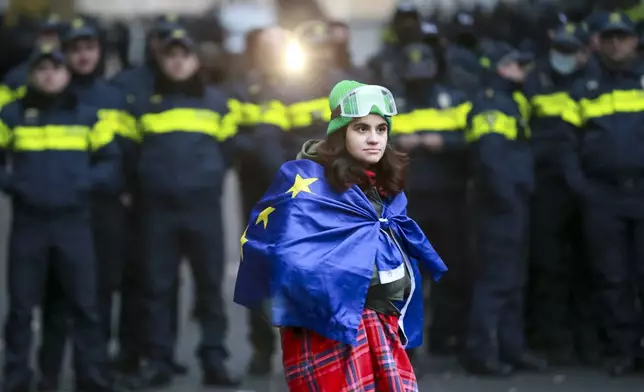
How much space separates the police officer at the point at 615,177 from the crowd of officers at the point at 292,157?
0.01 m

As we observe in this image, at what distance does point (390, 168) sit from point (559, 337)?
4.04 meters

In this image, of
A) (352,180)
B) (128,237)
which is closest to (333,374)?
(352,180)

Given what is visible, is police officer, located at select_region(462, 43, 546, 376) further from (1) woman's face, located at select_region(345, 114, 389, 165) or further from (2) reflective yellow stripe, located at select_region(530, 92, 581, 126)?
(1) woman's face, located at select_region(345, 114, 389, 165)

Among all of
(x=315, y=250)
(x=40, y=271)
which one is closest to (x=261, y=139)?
(x=40, y=271)

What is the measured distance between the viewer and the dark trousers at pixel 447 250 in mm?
7465

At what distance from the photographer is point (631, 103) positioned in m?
7.04

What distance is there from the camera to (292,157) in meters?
7.30

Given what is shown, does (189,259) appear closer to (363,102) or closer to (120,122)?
(120,122)

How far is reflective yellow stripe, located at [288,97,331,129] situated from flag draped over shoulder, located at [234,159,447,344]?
322 centimetres

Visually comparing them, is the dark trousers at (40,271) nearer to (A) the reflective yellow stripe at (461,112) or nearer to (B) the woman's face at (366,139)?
(A) the reflective yellow stripe at (461,112)

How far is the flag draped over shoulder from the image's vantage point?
142 inches

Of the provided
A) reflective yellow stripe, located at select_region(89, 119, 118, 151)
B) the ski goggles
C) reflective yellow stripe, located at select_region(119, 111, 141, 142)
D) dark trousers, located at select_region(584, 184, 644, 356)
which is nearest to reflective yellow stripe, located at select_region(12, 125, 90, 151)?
reflective yellow stripe, located at select_region(89, 119, 118, 151)

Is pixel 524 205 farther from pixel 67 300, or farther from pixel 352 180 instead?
pixel 352 180

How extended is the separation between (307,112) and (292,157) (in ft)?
1.12
